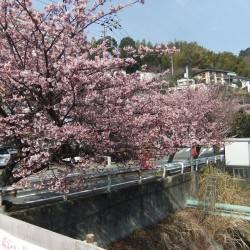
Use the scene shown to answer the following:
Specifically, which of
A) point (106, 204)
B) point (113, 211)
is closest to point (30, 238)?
point (106, 204)

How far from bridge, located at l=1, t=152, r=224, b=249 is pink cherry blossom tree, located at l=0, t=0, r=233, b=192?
2.87 ft

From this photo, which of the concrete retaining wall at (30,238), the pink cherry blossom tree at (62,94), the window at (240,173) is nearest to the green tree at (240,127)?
the window at (240,173)

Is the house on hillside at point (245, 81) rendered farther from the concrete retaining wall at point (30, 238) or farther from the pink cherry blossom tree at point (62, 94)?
the concrete retaining wall at point (30, 238)

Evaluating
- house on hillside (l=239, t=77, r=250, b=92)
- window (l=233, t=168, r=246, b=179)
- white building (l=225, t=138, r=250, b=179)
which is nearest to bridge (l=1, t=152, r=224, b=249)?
window (l=233, t=168, r=246, b=179)

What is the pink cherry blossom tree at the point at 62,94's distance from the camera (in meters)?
7.29

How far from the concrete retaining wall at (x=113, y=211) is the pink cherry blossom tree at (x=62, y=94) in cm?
95

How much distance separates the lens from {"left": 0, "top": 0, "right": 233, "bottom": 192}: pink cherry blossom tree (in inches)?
287

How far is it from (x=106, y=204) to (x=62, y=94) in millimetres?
4183

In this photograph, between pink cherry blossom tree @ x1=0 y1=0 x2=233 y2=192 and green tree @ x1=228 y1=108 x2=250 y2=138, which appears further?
green tree @ x1=228 y1=108 x2=250 y2=138

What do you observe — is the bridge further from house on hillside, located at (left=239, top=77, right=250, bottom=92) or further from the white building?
house on hillside, located at (left=239, top=77, right=250, bottom=92)

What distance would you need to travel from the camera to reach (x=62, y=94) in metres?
7.84

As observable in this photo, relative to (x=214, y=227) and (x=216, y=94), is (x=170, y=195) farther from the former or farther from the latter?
(x=216, y=94)

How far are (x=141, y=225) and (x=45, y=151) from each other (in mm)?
5698

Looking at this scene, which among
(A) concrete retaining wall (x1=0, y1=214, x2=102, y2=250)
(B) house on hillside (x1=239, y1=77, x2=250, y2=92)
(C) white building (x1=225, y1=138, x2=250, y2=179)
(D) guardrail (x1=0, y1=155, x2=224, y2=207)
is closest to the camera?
(A) concrete retaining wall (x1=0, y1=214, x2=102, y2=250)
